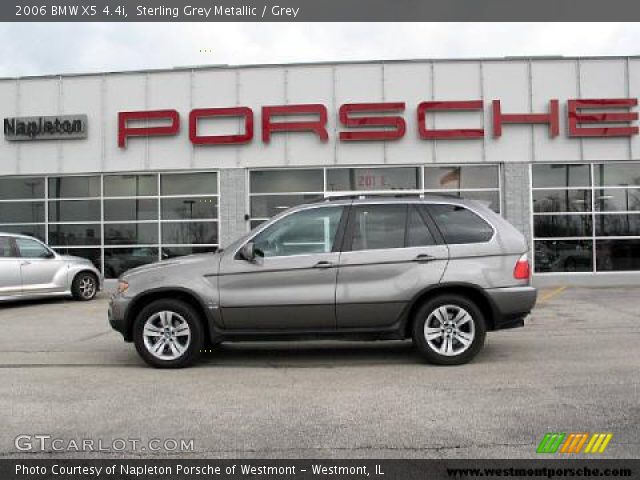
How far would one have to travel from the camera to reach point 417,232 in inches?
260

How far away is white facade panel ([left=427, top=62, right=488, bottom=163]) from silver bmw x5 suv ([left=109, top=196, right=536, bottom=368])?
9.85 meters

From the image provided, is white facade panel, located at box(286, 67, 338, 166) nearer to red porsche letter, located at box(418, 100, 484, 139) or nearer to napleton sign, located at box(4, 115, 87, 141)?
red porsche letter, located at box(418, 100, 484, 139)

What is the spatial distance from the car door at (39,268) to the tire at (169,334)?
285 inches

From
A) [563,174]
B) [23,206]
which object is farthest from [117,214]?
[563,174]

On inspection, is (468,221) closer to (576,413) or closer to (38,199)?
(576,413)

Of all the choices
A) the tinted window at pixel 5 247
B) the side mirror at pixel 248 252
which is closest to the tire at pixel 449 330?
the side mirror at pixel 248 252

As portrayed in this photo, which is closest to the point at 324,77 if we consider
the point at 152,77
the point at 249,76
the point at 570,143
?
the point at 249,76

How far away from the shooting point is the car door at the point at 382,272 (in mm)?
6406

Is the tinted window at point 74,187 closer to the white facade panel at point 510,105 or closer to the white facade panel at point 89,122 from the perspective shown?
the white facade panel at point 89,122

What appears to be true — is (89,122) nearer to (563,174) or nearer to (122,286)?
(122,286)

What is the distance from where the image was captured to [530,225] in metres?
16.1

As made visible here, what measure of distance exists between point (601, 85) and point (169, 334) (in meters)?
14.2

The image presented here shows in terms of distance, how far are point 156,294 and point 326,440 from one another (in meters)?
3.12

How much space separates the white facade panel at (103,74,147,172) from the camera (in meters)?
16.8
